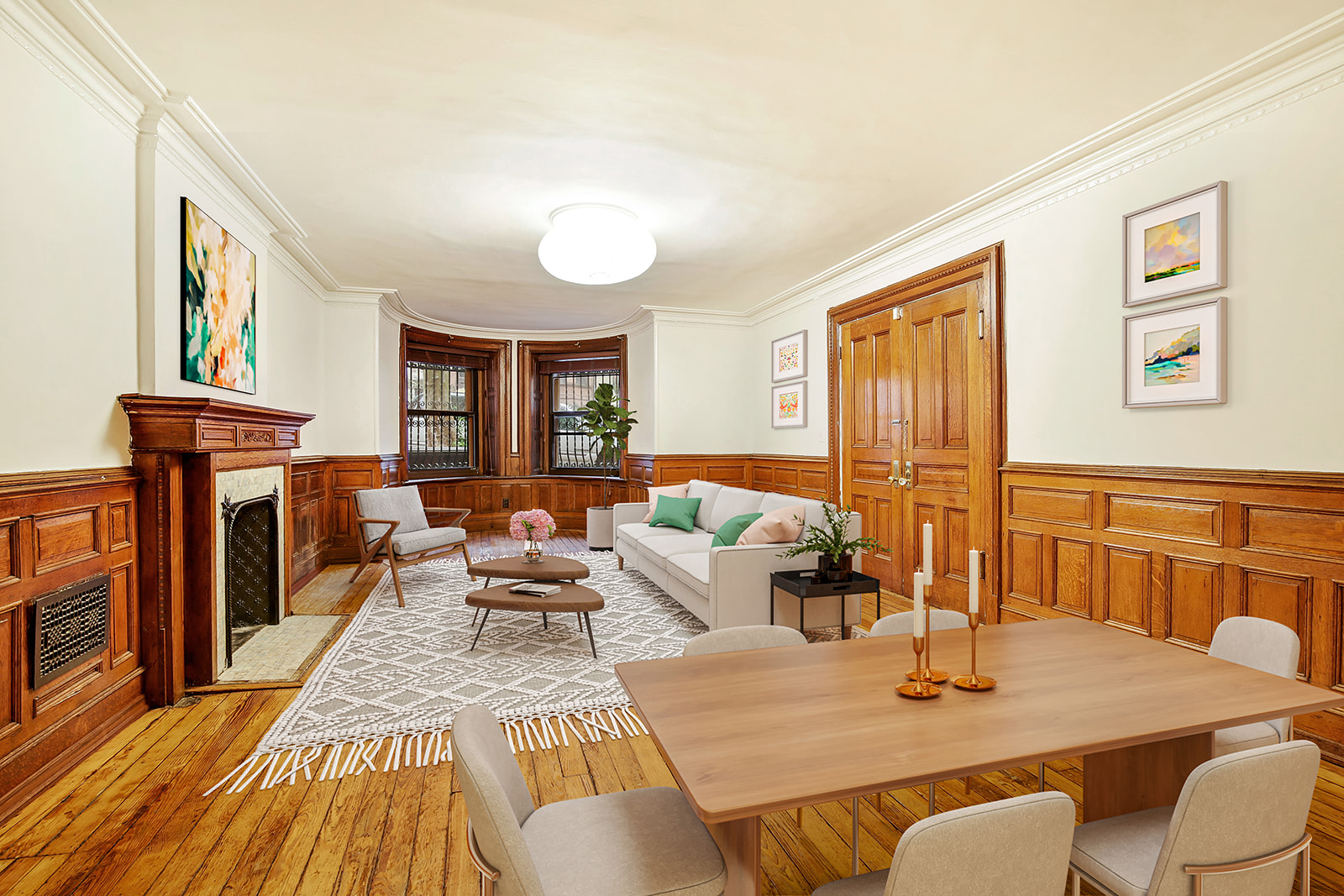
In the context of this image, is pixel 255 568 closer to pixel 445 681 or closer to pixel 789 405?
pixel 445 681

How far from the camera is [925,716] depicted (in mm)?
1445

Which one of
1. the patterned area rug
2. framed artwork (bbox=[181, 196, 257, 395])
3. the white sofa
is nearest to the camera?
the patterned area rug

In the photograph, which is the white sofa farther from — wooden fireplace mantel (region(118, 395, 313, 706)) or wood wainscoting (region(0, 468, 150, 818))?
wood wainscoting (region(0, 468, 150, 818))

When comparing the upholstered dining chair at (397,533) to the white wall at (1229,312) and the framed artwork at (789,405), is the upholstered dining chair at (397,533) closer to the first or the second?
the framed artwork at (789,405)

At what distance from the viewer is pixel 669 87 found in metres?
2.88

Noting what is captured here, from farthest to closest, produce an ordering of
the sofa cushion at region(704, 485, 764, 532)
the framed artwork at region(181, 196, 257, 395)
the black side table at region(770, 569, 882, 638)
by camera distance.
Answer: the sofa cushion at region(704, 485, 764, 532), the black side table at region(770, 569, 882, 638), the framed artwork at region(181, 196, 257, 395)

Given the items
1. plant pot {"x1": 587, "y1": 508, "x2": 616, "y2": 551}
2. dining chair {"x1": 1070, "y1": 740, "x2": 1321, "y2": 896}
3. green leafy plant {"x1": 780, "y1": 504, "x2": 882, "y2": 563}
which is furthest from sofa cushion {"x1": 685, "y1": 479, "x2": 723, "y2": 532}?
dining chair {"x1": 1070, "y1": 740, "x2": 1321, "y2": 896}

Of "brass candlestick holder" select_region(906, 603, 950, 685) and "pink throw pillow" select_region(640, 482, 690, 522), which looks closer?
"brass candlestick holder" select_region(906, 603, 950, 685)

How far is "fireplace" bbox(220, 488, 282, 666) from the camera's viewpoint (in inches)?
164

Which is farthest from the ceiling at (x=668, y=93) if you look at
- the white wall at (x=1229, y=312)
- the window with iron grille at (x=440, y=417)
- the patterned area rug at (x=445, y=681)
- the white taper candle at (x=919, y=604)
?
the window with iron grille at (x=440, y=417)

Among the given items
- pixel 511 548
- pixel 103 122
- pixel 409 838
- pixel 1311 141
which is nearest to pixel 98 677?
pixel 409 838

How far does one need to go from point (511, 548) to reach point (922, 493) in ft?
15.1

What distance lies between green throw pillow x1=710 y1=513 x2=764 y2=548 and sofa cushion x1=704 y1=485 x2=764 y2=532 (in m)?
→ 0.59

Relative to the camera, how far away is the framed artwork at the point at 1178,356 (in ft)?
9.80
